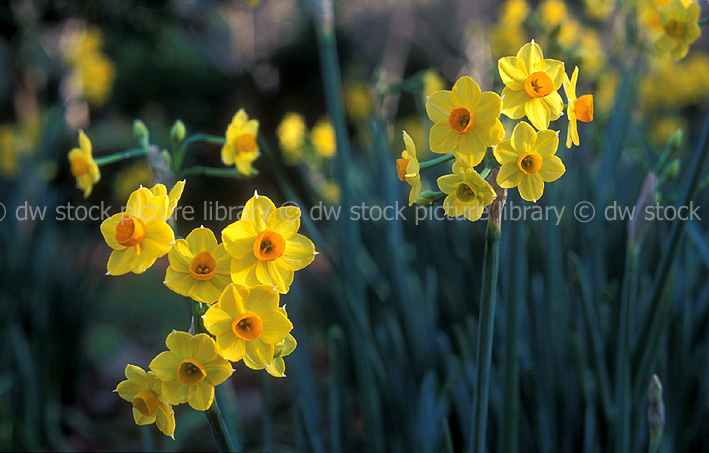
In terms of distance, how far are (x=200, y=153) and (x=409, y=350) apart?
536cm

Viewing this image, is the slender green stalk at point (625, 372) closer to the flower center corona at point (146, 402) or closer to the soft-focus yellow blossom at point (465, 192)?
the soft-focus yellow blossom at point (465, 192)

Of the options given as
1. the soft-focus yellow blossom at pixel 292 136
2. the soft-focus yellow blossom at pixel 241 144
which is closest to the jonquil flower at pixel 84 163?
the soft-focus yellow blossom at pixel 241 144

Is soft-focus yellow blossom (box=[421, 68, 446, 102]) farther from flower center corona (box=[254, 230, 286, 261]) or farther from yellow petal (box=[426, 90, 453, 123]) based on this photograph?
flower center corona (box=[254, 230, 286, 261])

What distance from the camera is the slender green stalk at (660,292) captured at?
877 mm

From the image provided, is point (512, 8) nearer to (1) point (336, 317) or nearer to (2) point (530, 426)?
(1) point (336, 317)

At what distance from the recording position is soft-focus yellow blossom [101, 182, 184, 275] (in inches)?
25.6

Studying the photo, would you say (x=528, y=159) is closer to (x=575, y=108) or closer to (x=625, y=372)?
(x=575, y=108)

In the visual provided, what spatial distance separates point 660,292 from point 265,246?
2.30 feet

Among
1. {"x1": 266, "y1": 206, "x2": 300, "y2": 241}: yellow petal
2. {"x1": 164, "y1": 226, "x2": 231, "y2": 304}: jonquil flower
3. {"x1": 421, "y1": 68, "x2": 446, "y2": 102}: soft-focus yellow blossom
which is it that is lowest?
{"x1": 164, "y1": 226, "x2": 231, "y2": 304}: jonquil flower

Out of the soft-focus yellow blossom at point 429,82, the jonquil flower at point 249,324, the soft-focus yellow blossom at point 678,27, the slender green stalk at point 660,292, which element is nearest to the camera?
the jonquil flower at point 249,324

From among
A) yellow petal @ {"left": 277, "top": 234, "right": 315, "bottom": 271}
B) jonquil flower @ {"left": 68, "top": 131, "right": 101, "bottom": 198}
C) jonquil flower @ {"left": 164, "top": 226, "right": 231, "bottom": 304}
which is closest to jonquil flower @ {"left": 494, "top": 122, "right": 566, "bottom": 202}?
yellow petal @ {"left": 277, "top": 234, "right": 315, "bottom": 271}

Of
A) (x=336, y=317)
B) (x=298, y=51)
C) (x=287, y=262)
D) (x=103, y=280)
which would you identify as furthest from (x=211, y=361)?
(x=298, y=51)

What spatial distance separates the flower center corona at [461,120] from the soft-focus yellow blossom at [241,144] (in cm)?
51

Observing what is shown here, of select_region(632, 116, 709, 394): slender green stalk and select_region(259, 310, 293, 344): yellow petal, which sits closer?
select_region(259, 310, 293, 344): yellow petal
